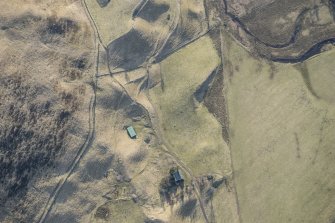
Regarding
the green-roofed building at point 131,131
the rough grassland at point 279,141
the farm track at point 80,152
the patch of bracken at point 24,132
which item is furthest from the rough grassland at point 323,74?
the patch of bracken at point 24,132

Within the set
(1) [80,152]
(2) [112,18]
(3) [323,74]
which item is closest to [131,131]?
(1) [80,152]

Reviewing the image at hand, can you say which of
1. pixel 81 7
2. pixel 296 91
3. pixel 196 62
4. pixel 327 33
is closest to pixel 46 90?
pixel 81 7

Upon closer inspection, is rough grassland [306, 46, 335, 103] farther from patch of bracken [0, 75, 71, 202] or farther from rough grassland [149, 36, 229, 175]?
patch of bracken [0, 75, 71, 202]

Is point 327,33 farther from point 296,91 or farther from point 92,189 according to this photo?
point 92,189

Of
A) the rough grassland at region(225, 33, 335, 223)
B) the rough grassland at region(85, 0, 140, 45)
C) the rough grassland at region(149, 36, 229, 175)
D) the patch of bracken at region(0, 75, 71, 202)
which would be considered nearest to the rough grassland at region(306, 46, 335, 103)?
the rough grassland at region(225, 33, 335, 223)

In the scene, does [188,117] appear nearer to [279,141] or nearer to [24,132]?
[279,141]

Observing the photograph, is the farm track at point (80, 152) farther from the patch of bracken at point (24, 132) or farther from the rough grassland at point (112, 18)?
the patch of bracken at point (24, 132)
